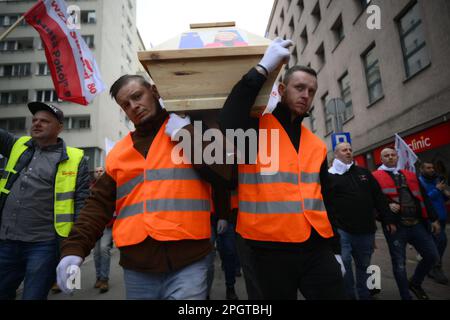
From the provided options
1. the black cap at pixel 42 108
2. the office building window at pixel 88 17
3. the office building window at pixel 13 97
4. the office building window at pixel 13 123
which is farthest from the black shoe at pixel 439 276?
the office building window at pixel 13 97

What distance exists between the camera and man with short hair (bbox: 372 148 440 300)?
3.74m

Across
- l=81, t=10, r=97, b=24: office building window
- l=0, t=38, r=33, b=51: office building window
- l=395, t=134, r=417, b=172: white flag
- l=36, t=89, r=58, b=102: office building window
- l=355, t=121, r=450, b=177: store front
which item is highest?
l=81, t=10, r=97, b=24: office building window

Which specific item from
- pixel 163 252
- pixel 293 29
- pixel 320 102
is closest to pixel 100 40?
pixel 293 29

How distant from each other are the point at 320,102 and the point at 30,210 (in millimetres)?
16567

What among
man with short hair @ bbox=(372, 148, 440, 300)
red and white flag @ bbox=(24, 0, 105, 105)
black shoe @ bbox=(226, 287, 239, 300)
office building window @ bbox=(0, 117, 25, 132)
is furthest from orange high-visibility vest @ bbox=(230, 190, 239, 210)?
office building window @ bbox=(0, 117, 25, 132)

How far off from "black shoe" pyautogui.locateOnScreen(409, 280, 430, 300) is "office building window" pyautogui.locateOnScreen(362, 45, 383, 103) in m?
8.70

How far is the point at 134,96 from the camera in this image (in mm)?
1888

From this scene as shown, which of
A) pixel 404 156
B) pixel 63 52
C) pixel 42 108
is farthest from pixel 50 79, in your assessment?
pixel 404 156

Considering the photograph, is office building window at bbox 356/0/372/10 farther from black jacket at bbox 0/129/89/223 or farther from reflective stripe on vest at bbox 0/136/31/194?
reflective stripe on vest at bbox 0/136/31/194

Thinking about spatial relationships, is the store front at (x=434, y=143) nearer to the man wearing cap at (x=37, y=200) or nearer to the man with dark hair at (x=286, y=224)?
the man with dark hair at (x=286, y=224)

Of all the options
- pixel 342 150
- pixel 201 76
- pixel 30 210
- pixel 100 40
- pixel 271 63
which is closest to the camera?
pixel 271 63

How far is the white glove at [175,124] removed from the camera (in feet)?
5.68

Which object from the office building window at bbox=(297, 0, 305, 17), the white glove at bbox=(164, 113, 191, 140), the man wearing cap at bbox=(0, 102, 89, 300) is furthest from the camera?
the office building window at bbox=(297, 0, 305, 17)

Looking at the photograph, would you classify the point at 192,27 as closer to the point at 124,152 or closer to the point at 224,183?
the point at 124,152
